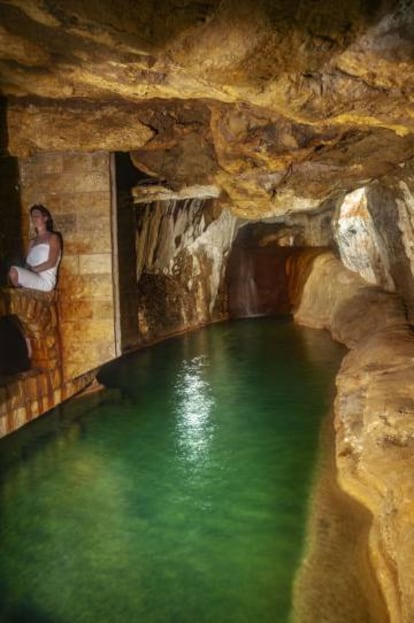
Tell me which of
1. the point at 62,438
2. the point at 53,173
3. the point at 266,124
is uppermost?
the point at 266,124

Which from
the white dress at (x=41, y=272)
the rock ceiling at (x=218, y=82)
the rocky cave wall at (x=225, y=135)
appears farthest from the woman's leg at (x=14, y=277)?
the rock ceiling at (x=218, y=82)

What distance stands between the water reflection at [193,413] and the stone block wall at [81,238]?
4.56ft

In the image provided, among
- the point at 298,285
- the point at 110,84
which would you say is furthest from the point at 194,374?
the point at 298,285

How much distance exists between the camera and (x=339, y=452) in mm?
4789

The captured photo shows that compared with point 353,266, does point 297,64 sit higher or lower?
higher

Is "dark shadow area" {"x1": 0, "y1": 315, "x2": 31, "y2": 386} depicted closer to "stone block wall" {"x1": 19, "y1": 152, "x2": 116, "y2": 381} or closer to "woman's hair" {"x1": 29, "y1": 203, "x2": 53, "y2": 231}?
"stone block wall" {"x1": 19, "y1": 152, "x2": 116, "y2": 381}

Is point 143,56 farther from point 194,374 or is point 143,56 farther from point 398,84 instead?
point 194,374

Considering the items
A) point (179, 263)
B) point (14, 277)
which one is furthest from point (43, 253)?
point (179, 263)

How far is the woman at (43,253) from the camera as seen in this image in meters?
5.60

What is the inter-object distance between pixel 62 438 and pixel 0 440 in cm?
71

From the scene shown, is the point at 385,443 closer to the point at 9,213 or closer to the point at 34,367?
the point at 34,367

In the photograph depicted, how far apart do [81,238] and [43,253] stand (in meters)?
0.48

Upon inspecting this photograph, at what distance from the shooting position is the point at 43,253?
18.4 ft

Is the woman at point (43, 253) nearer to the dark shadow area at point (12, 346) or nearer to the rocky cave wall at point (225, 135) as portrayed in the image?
the rocky cave wall at point (225, 135)
